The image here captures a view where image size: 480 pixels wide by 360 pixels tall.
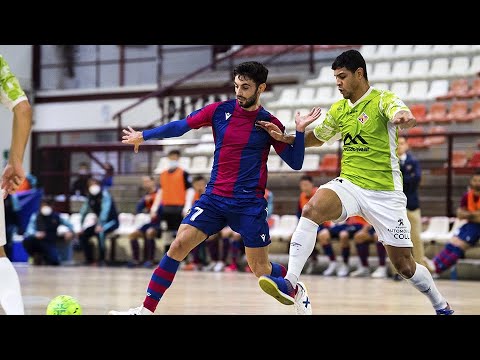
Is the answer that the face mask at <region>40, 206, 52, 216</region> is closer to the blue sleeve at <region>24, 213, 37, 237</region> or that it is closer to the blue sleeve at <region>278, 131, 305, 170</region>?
the blue sleeve at <region>24, 213, 37, 237</region>

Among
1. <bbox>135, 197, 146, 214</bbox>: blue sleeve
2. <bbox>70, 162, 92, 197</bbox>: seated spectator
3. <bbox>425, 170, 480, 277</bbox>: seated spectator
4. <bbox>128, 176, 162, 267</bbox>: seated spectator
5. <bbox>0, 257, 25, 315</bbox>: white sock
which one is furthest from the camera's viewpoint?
<bbox>70, 162, 92, 197</bbox>: seated spectator

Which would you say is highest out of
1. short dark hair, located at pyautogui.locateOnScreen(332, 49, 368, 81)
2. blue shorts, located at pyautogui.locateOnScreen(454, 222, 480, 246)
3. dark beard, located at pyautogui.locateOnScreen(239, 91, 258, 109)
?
short dark hair, located at pyautogui.locateOnScreen(332, 49, 368, 81)

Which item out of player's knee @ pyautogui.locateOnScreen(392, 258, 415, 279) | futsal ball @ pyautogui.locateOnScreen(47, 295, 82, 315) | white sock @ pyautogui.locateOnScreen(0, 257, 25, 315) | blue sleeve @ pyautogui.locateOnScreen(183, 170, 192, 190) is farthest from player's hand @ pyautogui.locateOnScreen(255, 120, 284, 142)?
blue sleeve @ pyautogui.locateOnScreen(183, 170, 192, 190)

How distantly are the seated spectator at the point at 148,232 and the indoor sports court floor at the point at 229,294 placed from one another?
2229mm

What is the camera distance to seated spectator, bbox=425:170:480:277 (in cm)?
1241

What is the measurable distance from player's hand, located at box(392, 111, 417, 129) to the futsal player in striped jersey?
0.64 meters

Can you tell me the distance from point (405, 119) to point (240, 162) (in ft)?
3.83

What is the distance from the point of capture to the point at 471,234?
12477 millimetres

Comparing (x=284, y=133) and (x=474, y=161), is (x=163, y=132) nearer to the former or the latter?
(x=284, y=133)

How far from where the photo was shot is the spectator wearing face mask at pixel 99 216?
16641mm

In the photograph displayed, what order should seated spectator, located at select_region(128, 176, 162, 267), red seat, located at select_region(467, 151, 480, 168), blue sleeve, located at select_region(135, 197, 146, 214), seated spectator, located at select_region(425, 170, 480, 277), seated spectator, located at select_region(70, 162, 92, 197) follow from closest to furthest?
seated spectator, located at select_region(425, 170, 480, 277) < red seat, located at select_region(467, 151, 480, 168) < seated spectator, located at select_region(128, 176, 162, 267) < blue sleeve, located at select_region(135, 197, 146, 214) < seated spectator, located at select_region(70, 162, 92, 197)

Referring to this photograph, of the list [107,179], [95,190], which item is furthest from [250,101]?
[107,179]
